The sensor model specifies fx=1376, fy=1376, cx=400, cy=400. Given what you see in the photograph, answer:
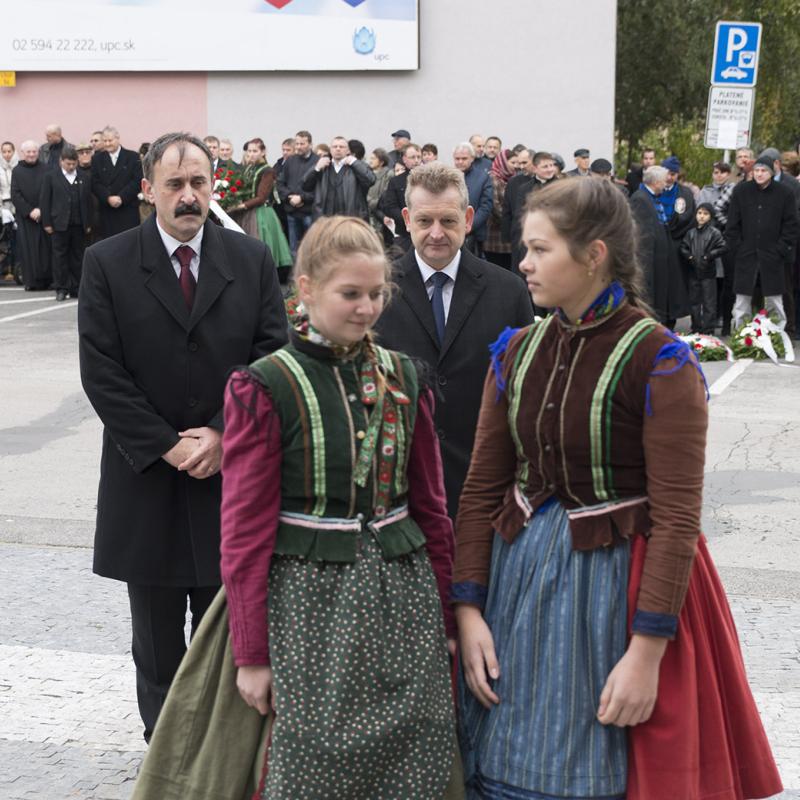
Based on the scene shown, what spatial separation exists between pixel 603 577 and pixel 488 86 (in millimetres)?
18334

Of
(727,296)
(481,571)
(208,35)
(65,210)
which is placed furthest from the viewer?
(208,35)

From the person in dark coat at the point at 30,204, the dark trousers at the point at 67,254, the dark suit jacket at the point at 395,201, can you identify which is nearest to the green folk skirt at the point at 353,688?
the dark suit jacket at the point at 395,201

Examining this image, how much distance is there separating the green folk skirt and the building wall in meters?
18.0

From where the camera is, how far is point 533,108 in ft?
66.4

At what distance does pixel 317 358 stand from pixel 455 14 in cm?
1840

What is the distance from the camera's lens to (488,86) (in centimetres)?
2036

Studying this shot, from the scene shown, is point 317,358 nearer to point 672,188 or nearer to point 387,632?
point 387,632

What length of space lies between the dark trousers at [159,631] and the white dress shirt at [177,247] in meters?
0.94

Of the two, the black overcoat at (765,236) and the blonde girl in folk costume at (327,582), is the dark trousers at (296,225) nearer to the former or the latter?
the black overcoat at (765,236)

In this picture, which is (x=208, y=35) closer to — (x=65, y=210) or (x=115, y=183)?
(x=115, y=183)

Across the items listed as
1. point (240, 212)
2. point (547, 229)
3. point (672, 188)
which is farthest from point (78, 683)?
point (240, 212)

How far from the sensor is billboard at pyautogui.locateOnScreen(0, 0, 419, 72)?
66.9 ft

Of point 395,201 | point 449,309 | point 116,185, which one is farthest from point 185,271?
point 116,185

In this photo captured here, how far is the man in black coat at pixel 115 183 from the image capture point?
17.7 m
